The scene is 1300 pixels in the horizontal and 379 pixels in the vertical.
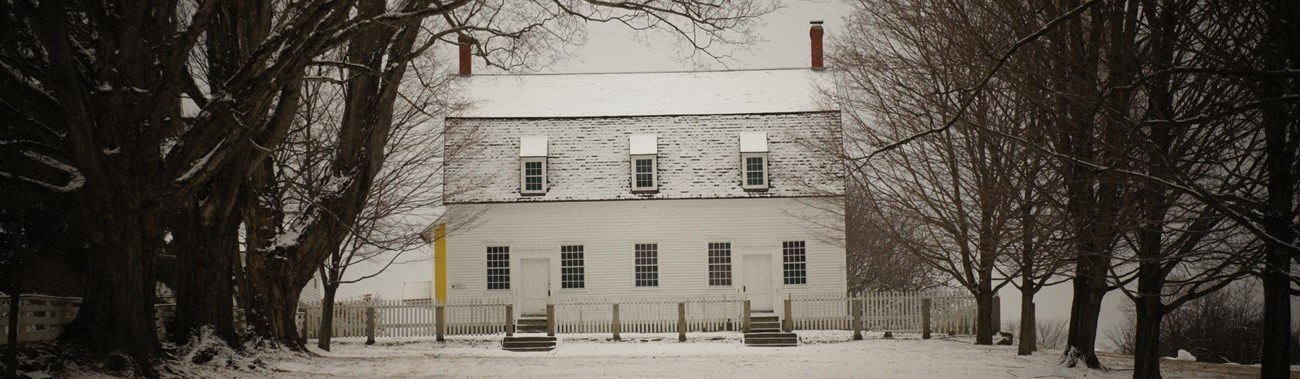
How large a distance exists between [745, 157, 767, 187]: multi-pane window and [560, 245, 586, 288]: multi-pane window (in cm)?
541

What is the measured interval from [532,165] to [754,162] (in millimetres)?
6604

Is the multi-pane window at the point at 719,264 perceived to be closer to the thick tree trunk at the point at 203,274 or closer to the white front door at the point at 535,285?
the white front door at the point at 535,285

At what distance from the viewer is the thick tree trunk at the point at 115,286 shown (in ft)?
41.2

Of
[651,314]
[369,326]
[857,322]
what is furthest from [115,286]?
[651,314]

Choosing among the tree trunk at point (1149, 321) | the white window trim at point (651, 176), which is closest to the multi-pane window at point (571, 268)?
the white window trim at point (651, 176)

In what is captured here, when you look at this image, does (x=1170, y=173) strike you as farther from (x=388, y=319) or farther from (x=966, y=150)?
(x=388, y=319)

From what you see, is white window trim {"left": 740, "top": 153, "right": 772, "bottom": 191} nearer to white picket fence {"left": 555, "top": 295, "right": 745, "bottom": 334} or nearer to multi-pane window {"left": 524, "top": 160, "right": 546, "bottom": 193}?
white picket fence {"left": 555, "top": 295, "right": 745, "bottom": 334}

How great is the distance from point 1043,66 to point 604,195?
21.2 m

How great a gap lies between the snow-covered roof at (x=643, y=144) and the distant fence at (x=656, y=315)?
14.0 feet

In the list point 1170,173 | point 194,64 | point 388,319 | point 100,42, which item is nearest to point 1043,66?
point 1170,173

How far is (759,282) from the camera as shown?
33.3 m

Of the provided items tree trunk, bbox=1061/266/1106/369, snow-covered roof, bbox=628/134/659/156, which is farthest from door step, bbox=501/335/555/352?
tree trunk, bbox=1061/266/1106/369

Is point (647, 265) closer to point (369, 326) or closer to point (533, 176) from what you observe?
point (533, 176)

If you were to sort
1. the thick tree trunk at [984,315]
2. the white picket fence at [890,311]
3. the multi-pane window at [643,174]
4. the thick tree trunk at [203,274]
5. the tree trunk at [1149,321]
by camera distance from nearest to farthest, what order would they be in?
the tree trunk at [1149,321], the thick tree trunk at [203,274], the thick tree trunk at [984,315], the white picket fence at [890,311], the multi-pane window at [643,174]
